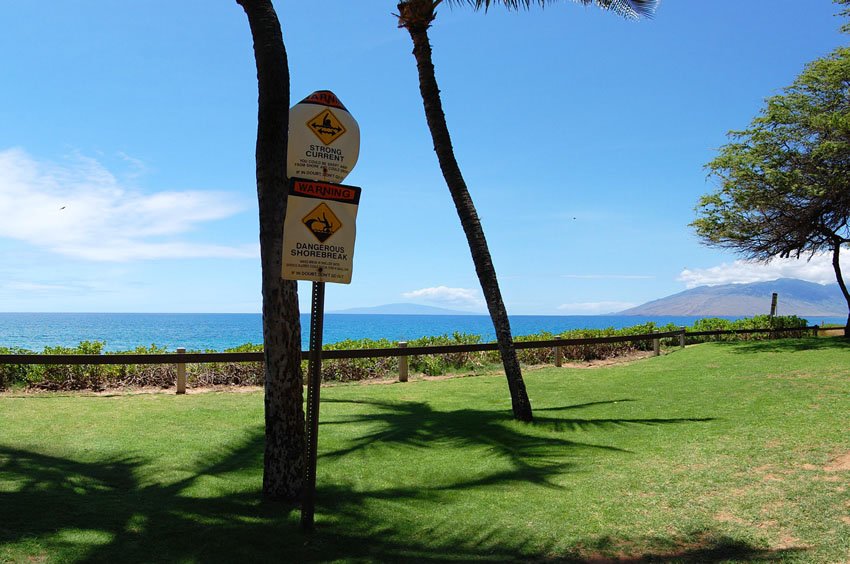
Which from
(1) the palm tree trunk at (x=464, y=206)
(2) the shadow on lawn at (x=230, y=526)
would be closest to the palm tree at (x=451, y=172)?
(1) the palm tree trunk at (x=464, y=206)

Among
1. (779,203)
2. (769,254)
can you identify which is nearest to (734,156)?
(779,203)

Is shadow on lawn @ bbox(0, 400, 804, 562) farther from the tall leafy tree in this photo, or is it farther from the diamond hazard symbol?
the tall leafy tree

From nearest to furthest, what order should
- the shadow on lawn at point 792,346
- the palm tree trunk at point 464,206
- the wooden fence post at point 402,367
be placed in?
1. the palm tree trunk at point 464,206
2. the wooden fence post at point 402,367
3. the shadow on lawn at point 792,346

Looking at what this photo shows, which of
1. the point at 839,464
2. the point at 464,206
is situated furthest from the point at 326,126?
the point at 839,464

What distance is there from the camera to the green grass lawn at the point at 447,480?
4.79m

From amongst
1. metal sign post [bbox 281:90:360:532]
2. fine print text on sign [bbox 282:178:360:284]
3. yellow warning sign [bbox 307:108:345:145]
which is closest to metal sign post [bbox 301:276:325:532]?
metal sign post [bbox 281:90:360:532]

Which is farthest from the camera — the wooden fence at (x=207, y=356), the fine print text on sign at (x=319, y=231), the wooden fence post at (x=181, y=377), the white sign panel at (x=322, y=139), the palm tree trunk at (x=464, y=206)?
the wooden fence post at (x=181, y=377)

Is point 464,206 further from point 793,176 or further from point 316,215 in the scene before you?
point 793,176

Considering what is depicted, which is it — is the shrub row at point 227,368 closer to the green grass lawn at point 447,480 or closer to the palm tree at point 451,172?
the green grass lawn at point 447,480

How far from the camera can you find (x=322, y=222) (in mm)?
5102

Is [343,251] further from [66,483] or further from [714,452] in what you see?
[714,452]

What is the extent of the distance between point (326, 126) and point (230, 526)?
3.47 metres

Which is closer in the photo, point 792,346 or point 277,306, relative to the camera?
point 277,306

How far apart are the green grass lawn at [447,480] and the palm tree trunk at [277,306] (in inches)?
17.3
